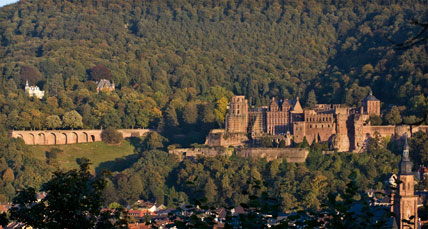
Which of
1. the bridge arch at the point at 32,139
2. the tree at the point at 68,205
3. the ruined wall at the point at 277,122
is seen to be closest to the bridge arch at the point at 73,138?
the bridge arch at the point at 32,139

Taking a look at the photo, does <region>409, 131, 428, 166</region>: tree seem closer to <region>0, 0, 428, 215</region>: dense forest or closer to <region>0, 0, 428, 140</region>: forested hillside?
<region>0, 0, 428, 215</region>: dense forest

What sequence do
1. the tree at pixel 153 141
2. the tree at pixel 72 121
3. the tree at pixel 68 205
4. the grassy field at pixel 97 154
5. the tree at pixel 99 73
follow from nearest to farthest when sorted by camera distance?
1. the tree at pixel 68 205
2. the grassy field at pixel 97 154
3. the tree at pixel 153 141
4. the tree at pixel 72 121
5. the tree at pixel 99 73

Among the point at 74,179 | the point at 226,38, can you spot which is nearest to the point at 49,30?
the point at 226,38

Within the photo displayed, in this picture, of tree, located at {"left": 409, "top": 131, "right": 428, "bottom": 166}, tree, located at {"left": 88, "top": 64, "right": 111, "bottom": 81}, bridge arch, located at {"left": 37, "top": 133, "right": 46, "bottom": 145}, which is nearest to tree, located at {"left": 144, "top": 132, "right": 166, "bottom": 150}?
bridge arch, located at {"left": 37, "top": 133, "right": 46, "bottom": 145}

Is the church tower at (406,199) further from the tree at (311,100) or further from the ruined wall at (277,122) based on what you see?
the tree at (311,100)

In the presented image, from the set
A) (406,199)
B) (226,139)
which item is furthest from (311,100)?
(406,199)

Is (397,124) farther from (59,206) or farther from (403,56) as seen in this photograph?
(59,206)
